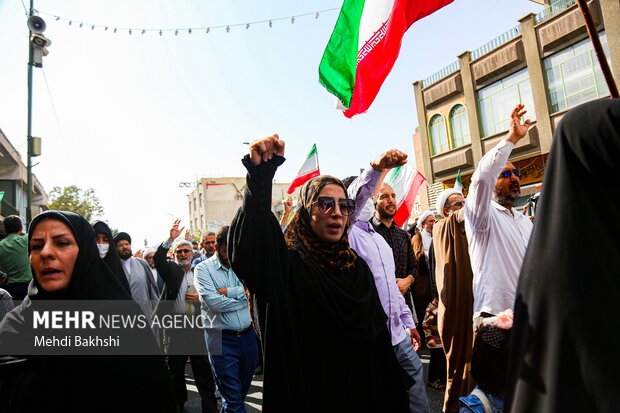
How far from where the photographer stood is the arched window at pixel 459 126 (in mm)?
18705

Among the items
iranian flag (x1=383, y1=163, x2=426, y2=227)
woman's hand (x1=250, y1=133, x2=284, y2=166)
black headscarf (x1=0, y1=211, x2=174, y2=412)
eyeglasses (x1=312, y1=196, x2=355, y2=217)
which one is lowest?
black headscarf (x1=0, y1=211, x2=174, y2=412)

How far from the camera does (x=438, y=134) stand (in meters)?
20.2

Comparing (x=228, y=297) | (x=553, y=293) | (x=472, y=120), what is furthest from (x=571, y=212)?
(x=472, y=120)

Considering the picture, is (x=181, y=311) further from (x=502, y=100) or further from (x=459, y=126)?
(x=459, y=126)

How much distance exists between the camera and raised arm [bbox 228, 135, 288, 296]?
73.0 inches

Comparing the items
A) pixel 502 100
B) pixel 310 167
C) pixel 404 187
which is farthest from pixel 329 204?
pixel 502 100

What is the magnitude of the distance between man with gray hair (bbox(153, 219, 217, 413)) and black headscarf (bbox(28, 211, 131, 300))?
2.57 meters

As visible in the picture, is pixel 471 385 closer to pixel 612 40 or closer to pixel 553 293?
pixel 553 293

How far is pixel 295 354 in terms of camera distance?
6.74 feet

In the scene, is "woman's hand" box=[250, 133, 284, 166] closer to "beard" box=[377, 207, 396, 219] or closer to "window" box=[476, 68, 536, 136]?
"beard" box=[377, 207, 396, 219]

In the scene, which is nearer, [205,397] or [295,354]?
[295,354]

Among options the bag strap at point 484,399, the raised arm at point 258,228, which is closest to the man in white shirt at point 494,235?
the bag strap at point 484,399

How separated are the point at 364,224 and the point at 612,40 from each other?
1422cm

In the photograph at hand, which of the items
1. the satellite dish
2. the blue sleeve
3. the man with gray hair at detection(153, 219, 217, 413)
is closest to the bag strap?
the blue sleeve
